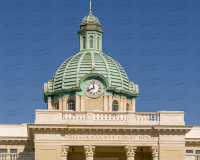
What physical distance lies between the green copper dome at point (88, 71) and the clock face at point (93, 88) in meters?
1.39

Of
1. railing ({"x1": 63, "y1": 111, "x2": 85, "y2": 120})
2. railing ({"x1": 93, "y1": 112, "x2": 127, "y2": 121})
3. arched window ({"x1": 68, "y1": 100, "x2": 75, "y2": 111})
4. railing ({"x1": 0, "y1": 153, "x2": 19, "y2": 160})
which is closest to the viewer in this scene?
railing ({"x1": 63, "y1": 111, "x2": 85, "y2": 120})

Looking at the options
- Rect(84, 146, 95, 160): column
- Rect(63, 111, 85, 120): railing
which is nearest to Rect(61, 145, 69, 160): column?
Rect(84, 146, 95, 160): column

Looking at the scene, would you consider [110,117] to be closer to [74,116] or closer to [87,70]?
[74,116]

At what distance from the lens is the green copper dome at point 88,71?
83812 millimetres

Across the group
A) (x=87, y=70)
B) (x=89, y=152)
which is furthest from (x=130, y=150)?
(x=87, y=70)

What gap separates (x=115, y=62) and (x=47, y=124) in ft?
75.1

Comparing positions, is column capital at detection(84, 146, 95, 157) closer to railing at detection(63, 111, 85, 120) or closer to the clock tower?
railing at detection(63, 111, 85, 120)

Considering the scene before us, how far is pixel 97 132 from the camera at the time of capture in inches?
2630

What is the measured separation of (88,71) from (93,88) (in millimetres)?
3119

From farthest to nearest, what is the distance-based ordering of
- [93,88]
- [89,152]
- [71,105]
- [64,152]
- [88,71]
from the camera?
[88,71], [71,105], [93,88], [89,152], [64,152]

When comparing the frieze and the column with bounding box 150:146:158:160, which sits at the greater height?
the frieze

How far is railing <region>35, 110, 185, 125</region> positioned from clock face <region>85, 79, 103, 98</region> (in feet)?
46.5

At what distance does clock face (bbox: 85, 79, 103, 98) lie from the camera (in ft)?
268

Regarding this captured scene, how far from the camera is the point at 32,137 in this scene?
70.8 m
